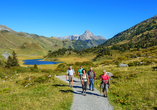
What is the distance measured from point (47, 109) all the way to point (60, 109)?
113 centimetres

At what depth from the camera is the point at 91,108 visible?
32.2ft

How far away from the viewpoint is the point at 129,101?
449 inches

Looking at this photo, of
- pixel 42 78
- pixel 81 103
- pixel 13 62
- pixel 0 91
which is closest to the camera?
pixel 81 103

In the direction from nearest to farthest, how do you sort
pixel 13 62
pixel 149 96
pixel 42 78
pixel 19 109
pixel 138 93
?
1. pixel 19 109
2. pixel 149 96
3. pixel 138 93
4. pixel 42 78
5. pixel 13 62

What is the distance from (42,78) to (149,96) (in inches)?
754

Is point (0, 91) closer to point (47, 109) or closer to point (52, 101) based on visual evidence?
point (52, 101)

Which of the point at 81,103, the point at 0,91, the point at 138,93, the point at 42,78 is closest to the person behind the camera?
the point at 81,103

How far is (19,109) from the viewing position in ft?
30.6

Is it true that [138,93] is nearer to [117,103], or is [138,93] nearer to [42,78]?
[117,103]

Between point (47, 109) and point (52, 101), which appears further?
point (52, 101)

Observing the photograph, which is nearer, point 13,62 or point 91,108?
point 91,108

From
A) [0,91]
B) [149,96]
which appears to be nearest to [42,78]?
[0,91]

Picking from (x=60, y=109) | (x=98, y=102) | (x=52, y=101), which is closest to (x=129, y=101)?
(x=98, y=102)

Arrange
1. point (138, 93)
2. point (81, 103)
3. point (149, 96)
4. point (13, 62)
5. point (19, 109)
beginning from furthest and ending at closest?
point (13, 62) < point (138, 93) < point (149, 96) < point (81, 103) < point (19, 109)
